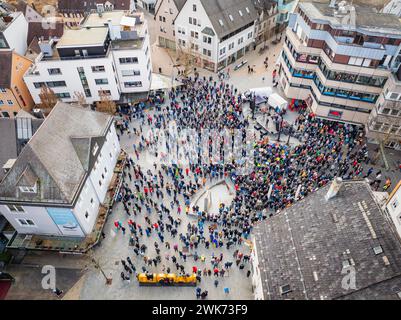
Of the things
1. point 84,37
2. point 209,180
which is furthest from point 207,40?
point 209,180

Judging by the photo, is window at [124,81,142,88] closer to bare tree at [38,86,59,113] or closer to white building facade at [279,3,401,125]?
bare tree at [38,86,59,113]

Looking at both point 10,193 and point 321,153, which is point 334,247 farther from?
point 10,193

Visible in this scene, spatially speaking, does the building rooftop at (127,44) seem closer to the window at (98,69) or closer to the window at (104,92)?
the window at (98,69)

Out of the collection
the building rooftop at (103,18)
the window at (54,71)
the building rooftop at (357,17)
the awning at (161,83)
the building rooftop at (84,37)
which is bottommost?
the awning at (161,83)

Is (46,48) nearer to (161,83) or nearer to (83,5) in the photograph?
(161,83)

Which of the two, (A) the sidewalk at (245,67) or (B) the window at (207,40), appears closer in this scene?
(B) the window at (207,40)

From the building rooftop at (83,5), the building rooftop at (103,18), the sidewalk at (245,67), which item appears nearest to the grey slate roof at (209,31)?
the sidewalk at (245,67)
